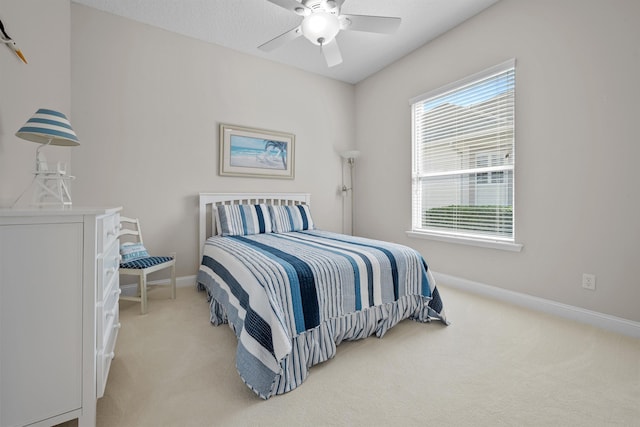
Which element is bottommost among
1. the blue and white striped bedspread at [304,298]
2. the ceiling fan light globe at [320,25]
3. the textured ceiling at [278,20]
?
the blue and white striped bedspread at [304,298]

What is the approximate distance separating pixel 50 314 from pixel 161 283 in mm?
2187

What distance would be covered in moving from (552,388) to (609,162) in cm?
170

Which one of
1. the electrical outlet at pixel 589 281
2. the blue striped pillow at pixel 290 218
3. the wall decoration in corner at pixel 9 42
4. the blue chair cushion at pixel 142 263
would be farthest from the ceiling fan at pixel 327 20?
the electrical outlet at pixel 589 281

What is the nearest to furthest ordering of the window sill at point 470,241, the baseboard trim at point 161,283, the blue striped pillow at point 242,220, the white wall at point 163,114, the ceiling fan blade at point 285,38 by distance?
the ceiling fan blade at point 285,38 < the window sill at point 470,241 < the white wall at point 163,114 < the baseboard trim at point 161,283 < the blue striped pillow at point 242,220

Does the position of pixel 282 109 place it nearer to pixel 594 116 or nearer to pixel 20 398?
pixel 594 116

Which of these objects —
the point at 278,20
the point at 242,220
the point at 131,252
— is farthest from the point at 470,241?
the point at 131,252

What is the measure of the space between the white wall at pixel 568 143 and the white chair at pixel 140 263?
9.74 ft

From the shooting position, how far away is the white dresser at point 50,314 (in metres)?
0.98

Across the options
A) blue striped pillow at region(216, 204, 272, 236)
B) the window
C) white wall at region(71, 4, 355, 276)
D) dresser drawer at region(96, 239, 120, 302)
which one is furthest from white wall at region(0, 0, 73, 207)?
the window

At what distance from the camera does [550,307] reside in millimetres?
2387

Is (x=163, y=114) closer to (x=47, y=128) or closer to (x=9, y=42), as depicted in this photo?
(x=9, y=42)

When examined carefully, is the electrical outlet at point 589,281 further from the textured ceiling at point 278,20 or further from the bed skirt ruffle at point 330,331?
the textured ceiling at point 278,20

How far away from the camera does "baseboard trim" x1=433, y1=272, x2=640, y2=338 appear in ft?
6.61

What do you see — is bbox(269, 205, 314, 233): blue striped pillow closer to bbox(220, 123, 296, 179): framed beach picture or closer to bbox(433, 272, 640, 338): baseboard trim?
bbox(220, 123, 296, 179): framed beach picture
